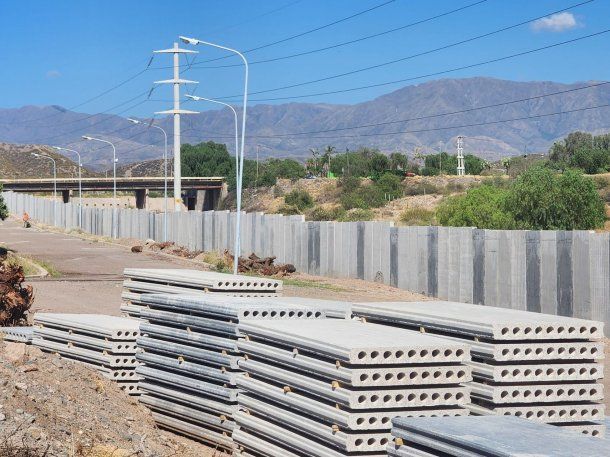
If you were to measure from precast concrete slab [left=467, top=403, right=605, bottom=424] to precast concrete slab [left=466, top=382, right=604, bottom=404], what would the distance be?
0.06 meters

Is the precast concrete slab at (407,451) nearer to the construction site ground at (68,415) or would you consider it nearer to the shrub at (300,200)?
the construction site ground at (68,415)

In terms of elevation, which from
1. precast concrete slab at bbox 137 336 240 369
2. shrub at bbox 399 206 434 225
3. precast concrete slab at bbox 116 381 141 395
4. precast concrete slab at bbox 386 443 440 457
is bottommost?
precast concrete slab at bbox 116 381 141 395

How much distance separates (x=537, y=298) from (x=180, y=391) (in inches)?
605

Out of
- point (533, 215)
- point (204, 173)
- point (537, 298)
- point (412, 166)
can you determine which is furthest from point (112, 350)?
point (204, 173)

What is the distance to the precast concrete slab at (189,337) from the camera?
11.8m

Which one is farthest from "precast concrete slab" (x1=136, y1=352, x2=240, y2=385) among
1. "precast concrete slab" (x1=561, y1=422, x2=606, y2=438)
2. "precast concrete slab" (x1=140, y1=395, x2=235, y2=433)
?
"precast concrete slab" (x1=561, y1=422, x2=606, y2=438)

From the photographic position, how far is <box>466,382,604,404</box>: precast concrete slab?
9297 mm

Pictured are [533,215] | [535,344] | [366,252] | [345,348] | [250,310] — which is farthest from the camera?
[533,215]

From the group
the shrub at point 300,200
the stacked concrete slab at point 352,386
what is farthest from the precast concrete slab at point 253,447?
the shrub at point 300,200

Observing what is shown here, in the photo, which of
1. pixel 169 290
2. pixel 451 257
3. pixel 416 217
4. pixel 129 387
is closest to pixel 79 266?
pixel 451 257

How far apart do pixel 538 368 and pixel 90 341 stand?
295 inches

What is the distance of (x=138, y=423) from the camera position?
12.9 m

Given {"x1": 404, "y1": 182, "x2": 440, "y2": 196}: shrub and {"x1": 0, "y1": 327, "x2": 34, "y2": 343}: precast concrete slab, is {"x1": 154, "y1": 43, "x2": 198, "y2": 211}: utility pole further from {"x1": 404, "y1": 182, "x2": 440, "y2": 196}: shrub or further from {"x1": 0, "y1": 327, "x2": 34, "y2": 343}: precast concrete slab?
{"x1": 0, "y1": 327, "x2": 34, "y2": 343}: precast concrete slab

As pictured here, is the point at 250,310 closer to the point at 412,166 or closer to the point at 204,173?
the point at 412,166
